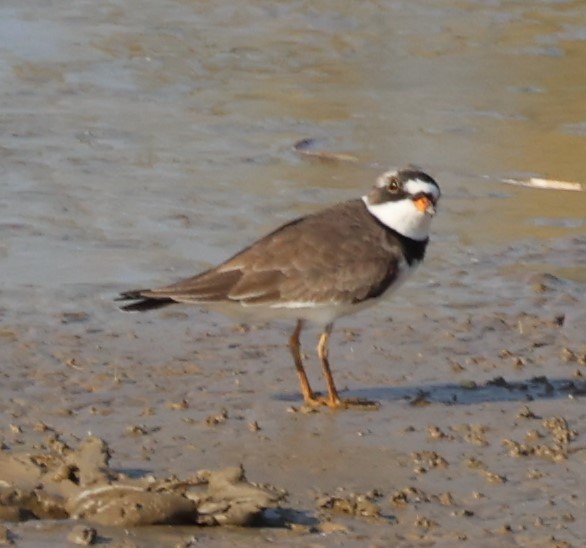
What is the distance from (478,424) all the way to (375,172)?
4460 mm

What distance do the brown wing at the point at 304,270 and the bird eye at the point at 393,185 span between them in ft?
0.68

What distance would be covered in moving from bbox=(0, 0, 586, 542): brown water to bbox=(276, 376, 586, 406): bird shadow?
0.50 metres

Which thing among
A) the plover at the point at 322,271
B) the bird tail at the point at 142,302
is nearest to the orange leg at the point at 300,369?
the plover at the point at 322,271

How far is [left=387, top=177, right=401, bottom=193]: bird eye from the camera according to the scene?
310 inches

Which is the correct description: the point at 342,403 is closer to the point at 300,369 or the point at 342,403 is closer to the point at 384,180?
the point at 300,369

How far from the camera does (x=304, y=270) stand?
25.0 feet

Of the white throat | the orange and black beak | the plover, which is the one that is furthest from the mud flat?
the orange and black beak

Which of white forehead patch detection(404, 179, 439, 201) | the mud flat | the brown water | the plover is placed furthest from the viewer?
the brown water

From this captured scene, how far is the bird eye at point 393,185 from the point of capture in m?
7.88

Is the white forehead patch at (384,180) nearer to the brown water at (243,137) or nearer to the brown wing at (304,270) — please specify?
the brown wing at (304,270)

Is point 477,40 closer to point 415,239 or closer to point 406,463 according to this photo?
point 415,239

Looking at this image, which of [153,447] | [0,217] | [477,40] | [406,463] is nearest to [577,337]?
[406,463]

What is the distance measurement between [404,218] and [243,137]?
4613mm

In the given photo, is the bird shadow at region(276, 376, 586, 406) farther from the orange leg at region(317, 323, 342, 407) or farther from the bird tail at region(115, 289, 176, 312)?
the bird tail at region(115, 289, 176, 312)
